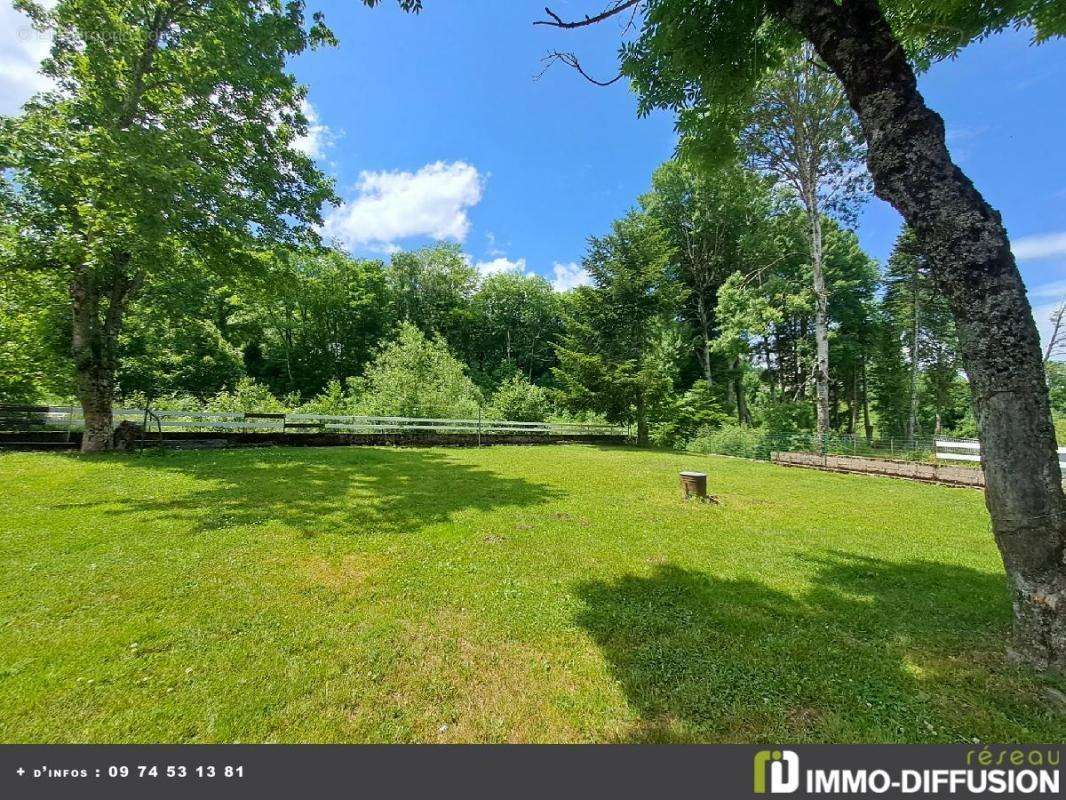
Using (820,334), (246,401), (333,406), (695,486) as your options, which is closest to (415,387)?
(333,406)

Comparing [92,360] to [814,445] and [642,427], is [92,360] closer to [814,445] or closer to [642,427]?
[642,427]

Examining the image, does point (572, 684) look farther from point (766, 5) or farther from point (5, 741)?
point (766, 5)

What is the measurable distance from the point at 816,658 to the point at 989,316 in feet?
8.63

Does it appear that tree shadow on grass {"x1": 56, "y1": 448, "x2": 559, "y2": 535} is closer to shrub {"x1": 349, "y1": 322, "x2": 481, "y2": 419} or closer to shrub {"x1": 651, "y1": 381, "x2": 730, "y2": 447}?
shrub {"x1": 349, "y1": 322, "x2": 481, "y2": 419}

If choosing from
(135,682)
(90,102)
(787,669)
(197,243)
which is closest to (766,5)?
(787,669)

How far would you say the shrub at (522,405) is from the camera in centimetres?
2298

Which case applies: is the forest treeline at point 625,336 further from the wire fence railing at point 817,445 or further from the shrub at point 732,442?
the wire fence railing at point 817,445

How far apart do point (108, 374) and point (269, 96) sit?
8.84 m

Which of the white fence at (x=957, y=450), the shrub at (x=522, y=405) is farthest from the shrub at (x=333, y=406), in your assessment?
the white fence at (x=957, y=450)

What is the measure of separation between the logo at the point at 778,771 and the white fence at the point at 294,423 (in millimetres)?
15671

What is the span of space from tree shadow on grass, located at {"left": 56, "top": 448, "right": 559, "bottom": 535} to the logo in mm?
4780

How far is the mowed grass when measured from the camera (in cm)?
241

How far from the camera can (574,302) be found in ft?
73.5

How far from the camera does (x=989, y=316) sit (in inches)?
104
